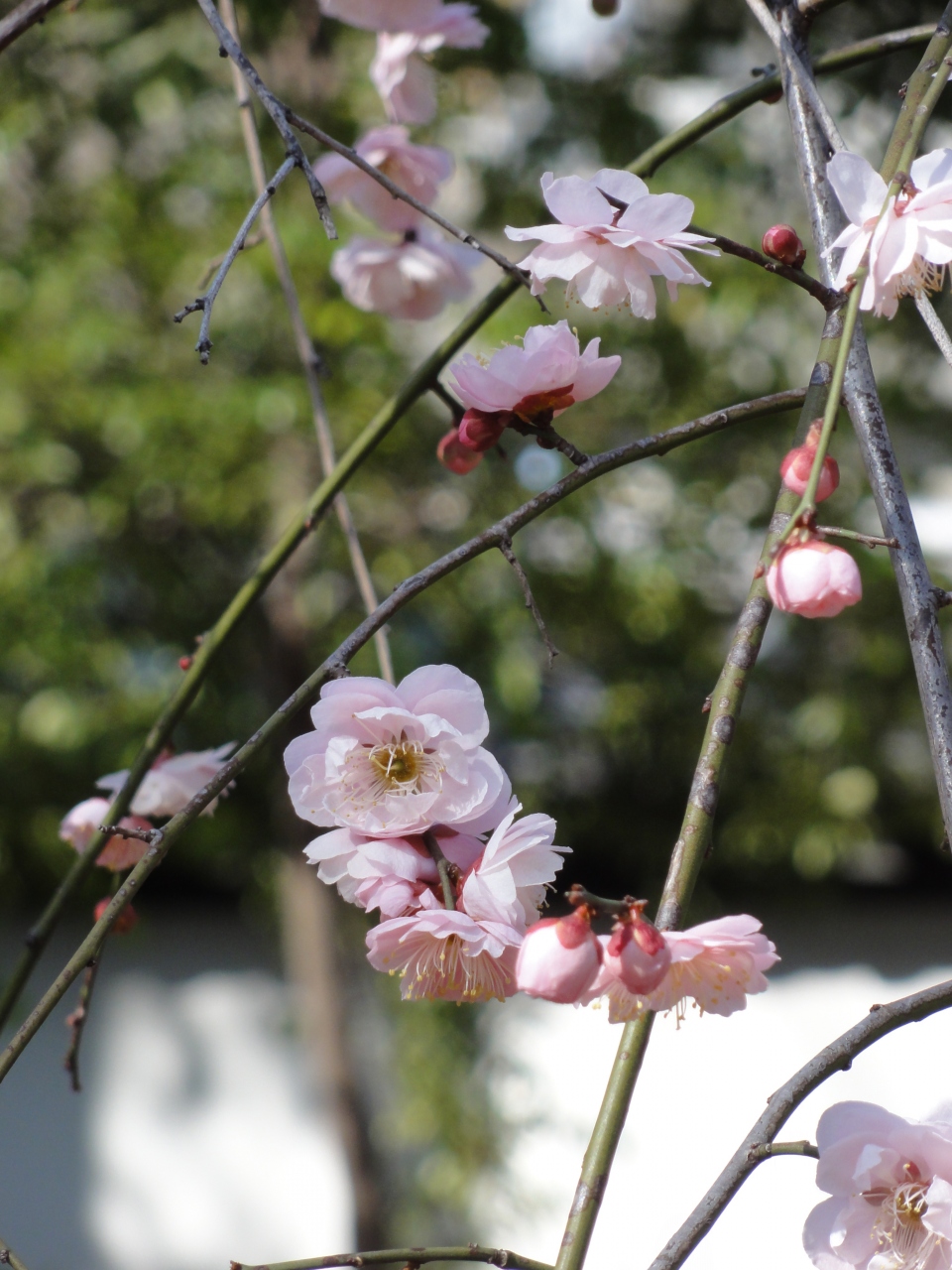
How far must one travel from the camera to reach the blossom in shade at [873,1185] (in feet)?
1.73

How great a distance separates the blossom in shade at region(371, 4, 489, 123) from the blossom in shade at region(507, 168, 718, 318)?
50 centimetres

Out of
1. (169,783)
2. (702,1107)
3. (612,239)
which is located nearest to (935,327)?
(612,239)

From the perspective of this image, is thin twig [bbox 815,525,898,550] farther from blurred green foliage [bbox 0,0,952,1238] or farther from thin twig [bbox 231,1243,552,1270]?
blurred green foliage [bbox 0,0,952,1238]

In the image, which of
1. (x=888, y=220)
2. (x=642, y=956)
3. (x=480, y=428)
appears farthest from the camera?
(x=480, y=428)

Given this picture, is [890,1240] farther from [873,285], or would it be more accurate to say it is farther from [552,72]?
[552,72]

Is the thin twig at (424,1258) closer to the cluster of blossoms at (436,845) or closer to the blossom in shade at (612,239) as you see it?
the cluster of blossoms at (436,845)

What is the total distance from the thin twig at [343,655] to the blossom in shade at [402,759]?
0.04 meters

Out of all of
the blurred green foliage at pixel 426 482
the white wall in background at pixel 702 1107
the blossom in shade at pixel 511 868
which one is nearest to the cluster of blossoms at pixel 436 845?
the blossom in shade at pixel 511 868

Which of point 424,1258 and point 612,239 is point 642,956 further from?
point 612,239

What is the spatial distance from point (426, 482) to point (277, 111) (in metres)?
2.09

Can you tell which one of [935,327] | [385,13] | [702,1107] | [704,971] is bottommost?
→ [704,971]

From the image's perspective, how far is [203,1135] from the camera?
2971 mm

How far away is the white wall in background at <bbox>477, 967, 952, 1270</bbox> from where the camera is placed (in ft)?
8.79

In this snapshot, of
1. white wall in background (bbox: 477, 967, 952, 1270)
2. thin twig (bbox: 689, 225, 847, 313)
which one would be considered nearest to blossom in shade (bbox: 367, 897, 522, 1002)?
thin twig (bbox: 689, 225, 847, 313)
